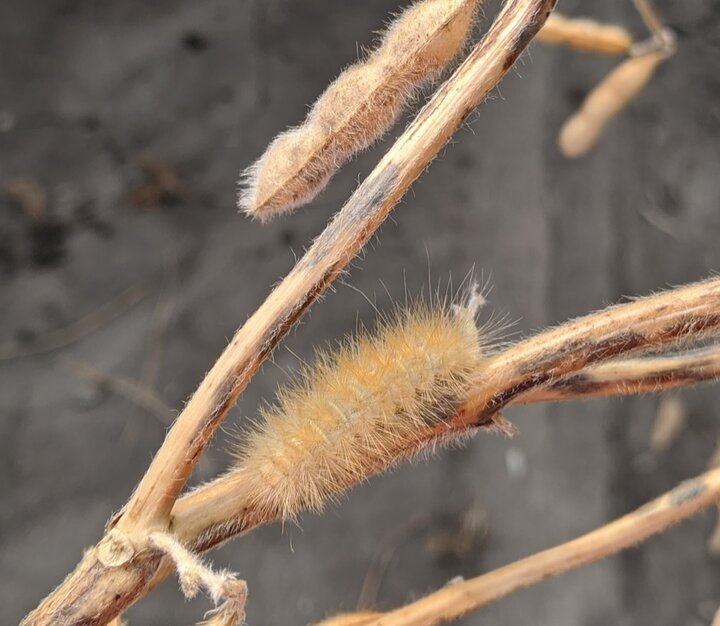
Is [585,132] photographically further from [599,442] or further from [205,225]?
[205,225]

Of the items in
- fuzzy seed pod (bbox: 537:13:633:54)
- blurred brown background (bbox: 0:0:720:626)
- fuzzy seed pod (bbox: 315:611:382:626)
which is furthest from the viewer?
blurred brown background (bbox: 0:0:720:626)

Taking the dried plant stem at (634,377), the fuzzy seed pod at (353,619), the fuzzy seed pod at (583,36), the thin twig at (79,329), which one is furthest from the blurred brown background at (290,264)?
the dried plant stem at (634,377)

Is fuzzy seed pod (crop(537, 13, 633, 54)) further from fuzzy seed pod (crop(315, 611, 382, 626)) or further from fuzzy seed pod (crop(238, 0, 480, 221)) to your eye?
fuzzy seed pod (crop(315, 611, 382, 626))

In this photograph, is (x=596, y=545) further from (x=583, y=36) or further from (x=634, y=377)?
(x=583, y=36)

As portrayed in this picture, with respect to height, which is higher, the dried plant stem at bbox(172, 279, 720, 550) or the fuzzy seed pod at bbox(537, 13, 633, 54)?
the fuzzy seed pod at bbox(537, 13, 633, 54)

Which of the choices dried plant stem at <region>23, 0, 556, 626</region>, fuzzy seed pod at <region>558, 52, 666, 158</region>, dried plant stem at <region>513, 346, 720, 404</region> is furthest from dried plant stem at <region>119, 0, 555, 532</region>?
fuzzy seed pod at <region>558, 52, 666, 158</region>

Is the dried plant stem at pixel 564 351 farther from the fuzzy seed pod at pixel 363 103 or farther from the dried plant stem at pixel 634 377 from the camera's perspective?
the fuzzy seed pod at pixel 363 103
